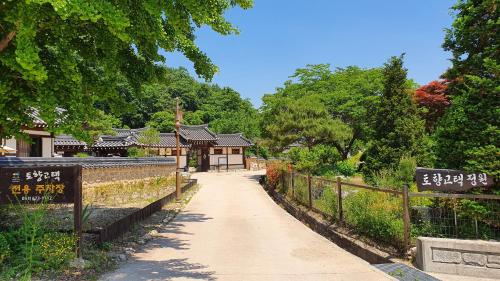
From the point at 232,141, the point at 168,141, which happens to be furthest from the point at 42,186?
the point at 232,141

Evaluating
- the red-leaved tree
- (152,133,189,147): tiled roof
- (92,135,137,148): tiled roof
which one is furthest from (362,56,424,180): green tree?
(152,133,189,147): tiled roof

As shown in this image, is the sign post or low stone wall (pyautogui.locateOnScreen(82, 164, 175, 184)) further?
low stone wall (pyautogui.locateOnScreen(82, 164, 175, 184))

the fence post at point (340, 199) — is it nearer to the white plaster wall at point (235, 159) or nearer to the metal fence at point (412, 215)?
the metal fence at point (412, 215)

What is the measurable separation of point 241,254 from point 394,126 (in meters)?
11.5

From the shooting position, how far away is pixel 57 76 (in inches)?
226

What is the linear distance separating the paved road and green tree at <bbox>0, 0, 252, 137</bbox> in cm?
299

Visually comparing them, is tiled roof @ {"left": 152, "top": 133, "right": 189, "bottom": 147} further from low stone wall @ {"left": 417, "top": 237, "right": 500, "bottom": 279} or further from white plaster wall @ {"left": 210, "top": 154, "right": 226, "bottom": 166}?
low stone wall @ {"left": 417, "top": 237, "right": 500, "bottom": 279}

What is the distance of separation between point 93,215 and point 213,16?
27.9 feet

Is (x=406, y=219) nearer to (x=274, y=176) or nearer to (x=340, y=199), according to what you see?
(x=340, y=199)

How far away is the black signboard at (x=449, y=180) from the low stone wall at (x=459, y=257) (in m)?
1.04

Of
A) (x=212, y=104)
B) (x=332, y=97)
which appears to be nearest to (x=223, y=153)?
(x=332, y=97)

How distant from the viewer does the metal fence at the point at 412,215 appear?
6.75m

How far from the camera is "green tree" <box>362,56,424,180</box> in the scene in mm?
16562

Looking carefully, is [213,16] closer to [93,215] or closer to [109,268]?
[109,268]
